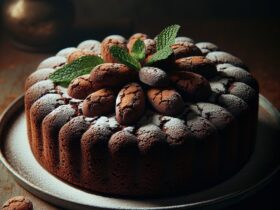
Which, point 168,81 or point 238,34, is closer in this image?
point 168,81

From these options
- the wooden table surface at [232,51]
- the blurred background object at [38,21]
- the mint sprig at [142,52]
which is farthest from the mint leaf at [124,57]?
the blurred background object at [38,21]

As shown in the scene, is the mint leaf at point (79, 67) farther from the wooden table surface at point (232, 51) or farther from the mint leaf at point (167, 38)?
the wooden table surface at point (232, 51)

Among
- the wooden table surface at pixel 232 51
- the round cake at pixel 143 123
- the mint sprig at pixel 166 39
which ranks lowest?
the wooden table surface at pixel 232 51

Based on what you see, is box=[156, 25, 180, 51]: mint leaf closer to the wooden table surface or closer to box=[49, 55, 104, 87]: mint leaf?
box=[49, 55, 104, 87]: mint leaf

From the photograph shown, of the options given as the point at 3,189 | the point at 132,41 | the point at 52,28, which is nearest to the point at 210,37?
the point at 52,28

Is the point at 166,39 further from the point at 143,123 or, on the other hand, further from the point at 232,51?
the point at 232,51

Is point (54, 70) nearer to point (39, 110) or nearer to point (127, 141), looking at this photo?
point (39, 110)

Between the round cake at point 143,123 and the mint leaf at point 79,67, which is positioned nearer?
the round cake at point 143,123
